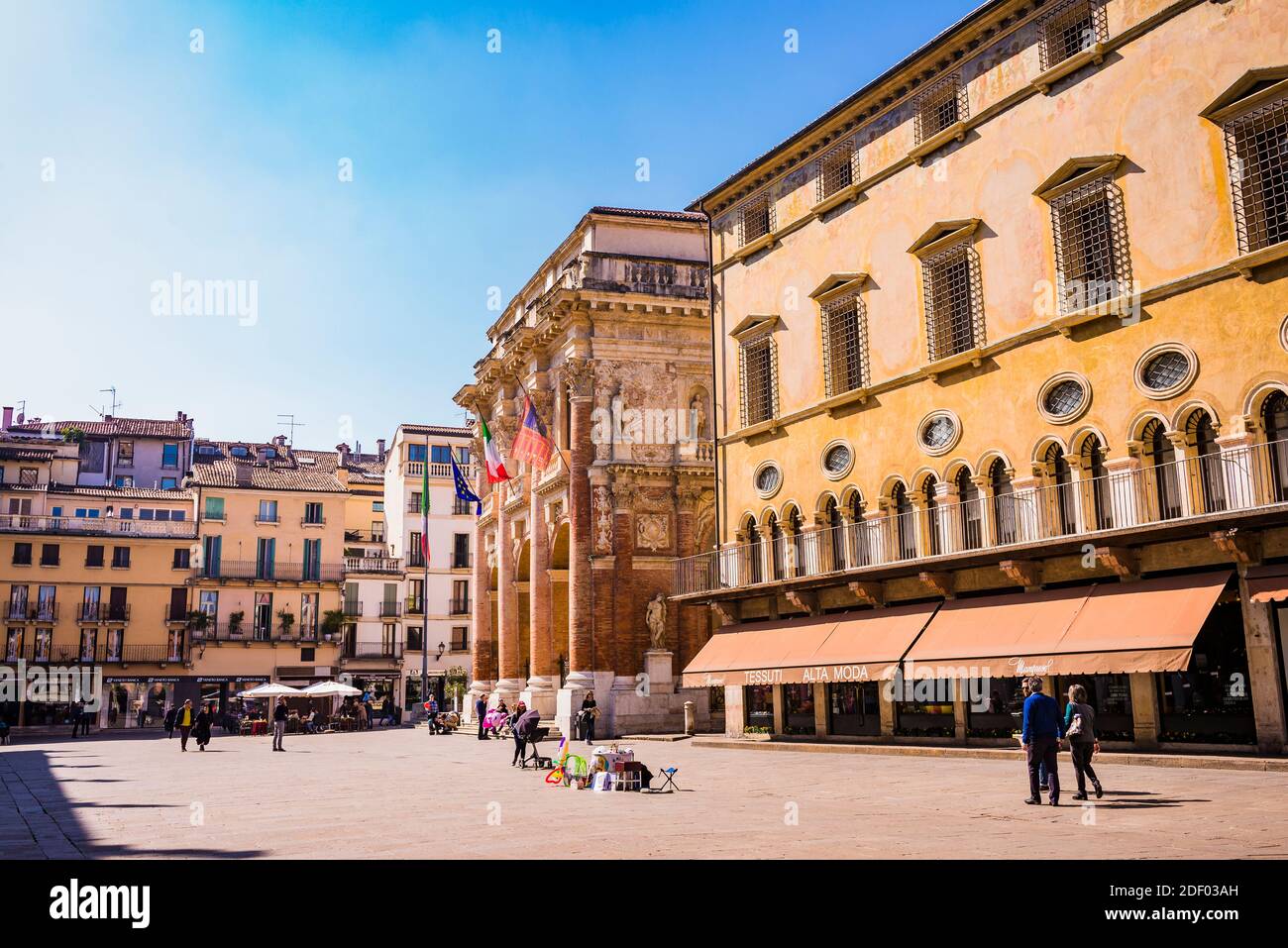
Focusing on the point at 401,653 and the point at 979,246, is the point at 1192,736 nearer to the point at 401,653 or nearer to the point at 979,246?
the point at 979,246

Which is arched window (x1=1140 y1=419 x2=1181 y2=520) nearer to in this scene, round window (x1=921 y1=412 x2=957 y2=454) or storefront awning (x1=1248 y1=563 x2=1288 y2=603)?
storefront awning (x1=1248 y1=563 x2=1288 y2=603)

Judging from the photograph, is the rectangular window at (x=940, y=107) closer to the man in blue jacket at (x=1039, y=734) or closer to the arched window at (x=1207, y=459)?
the arched window at (x=1207, y=459)

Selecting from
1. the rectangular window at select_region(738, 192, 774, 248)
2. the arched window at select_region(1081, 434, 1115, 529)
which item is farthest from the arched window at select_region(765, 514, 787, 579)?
the arched window at select_region(1081, 434, 1115, 529)

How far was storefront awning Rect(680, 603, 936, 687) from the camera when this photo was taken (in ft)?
84.8

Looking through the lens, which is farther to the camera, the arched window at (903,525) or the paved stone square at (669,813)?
the arched window at (903,525)

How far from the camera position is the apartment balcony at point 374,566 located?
77062 millimetres

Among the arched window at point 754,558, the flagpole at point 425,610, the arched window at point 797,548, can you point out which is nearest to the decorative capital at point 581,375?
the flagpole at point 425,610

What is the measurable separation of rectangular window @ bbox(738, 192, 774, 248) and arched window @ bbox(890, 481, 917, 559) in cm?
902

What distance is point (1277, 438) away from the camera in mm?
19641

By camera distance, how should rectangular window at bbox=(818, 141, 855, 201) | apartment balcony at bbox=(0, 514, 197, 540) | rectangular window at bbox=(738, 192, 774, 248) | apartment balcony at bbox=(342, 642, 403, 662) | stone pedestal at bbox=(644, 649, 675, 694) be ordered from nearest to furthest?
rectangular window at bbox=(818, 141, 855, 201)
rectangular window at bbox=(738, 192, 774, 248)
stone pedestal at bbox=(644, 649, 675, 694)
apartment balcony at bbox=(0, 514, 197, 540)
apartment balcony at bbox=(342, 642, 403, 662)

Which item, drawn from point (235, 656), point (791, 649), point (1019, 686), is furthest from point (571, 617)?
point (235, 656)

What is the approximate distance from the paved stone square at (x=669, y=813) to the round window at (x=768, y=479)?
308 inches

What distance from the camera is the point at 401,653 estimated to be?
3051 inches
